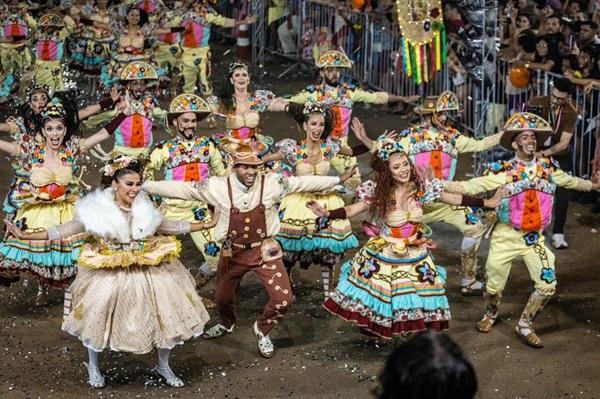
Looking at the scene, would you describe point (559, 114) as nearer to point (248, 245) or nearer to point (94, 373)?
point (248, 245)

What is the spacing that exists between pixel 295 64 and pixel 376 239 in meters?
11.5

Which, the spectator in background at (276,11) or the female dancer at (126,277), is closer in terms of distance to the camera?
the female dancer at (126,277)

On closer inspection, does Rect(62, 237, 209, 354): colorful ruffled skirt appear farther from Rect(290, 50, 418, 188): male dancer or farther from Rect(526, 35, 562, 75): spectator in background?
Rect(526, 35, 562, 75): spectator in background

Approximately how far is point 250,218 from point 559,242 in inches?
172

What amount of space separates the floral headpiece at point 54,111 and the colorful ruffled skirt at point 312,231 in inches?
80.3

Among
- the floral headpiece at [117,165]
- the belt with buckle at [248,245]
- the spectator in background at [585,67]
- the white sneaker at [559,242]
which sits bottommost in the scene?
the white sneaker at [559,242]

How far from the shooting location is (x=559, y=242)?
11.9m

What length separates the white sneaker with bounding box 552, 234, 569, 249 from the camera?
39.1 ft

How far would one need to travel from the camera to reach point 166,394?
8.44m

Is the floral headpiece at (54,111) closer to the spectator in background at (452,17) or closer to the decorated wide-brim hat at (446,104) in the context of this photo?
the decorated wide-brim hat at (446,104)

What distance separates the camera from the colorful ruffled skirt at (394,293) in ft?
28.5

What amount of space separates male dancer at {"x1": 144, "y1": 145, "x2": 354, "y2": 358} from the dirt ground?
42cm

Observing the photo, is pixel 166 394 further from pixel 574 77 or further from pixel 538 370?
pixel 574 77

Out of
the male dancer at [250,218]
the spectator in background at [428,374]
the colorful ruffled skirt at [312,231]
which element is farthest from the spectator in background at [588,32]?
the spectator in background at [428,374]
